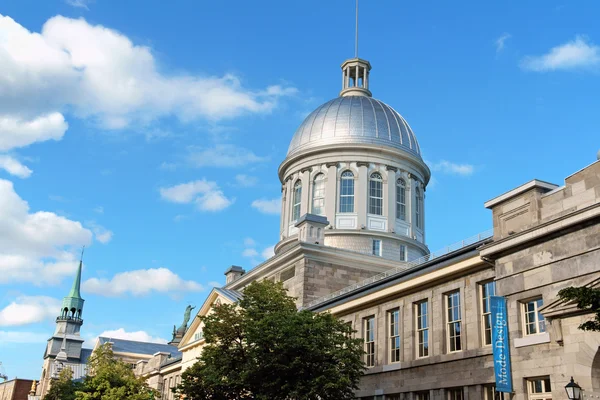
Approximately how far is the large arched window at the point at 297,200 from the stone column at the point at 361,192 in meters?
4.83

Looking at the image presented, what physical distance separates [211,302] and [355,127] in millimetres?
17297

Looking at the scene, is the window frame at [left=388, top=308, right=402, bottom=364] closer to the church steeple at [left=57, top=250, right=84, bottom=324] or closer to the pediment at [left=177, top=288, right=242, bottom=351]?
the pediment at [left=177, top=288, right=242, bottom=351]

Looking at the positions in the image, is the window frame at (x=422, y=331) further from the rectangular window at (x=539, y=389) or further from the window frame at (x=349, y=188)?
the window frame at (x=349, y=188)

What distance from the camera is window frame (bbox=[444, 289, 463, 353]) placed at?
25453mm

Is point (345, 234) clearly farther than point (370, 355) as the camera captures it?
Yes

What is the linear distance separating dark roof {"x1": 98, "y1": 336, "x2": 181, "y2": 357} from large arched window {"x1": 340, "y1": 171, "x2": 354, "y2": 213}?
211 ft

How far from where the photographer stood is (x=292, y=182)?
55.1 m

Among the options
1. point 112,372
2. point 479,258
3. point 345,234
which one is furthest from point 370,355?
point 112,372

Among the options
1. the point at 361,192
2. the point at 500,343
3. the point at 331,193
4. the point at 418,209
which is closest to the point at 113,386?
Answer: the point at 331,193

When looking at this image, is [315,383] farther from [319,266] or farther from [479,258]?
[319,266]

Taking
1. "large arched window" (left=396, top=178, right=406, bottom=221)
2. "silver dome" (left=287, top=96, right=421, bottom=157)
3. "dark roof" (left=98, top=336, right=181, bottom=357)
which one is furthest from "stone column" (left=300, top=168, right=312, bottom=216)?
"dark roof" (left=98, top=336, right=181, bottom=357)

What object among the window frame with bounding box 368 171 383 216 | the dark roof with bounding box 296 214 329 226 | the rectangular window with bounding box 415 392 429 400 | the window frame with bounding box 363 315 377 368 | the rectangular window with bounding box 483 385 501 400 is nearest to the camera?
the rectangular window with bounding box 483 385 501 400

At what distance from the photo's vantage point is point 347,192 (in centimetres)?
5184

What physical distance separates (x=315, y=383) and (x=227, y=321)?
5.97 m
